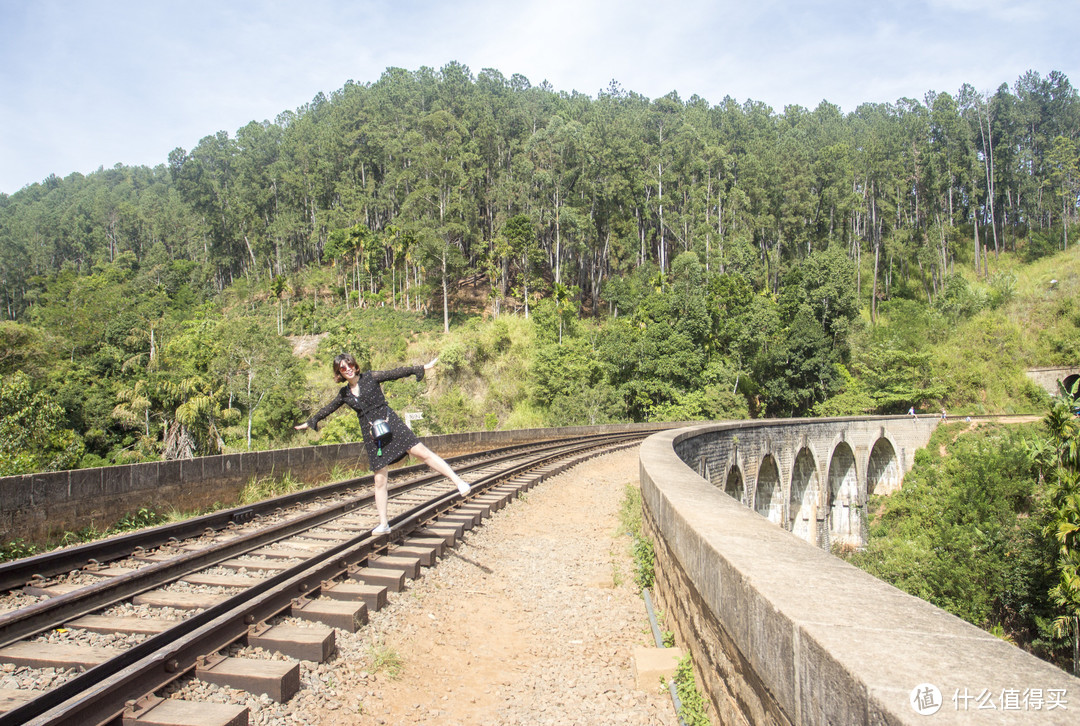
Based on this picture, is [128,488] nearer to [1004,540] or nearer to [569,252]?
[1004,540]

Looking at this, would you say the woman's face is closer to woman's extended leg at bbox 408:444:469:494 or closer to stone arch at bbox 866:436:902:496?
woman's extended leg at bbox 408:444:469:494

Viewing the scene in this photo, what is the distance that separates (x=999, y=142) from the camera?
72.2m

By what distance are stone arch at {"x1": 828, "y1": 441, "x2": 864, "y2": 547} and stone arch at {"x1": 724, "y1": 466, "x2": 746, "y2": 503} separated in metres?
14.8

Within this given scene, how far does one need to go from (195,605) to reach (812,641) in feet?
13.7

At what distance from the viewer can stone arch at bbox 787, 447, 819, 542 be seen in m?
29.3

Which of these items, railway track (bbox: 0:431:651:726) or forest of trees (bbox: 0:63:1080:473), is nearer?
railway track (bbox: 0:431:651:726)

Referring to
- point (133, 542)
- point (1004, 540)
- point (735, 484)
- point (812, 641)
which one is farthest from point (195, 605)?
point (1004, 540)

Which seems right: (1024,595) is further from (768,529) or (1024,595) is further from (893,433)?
(768,529)

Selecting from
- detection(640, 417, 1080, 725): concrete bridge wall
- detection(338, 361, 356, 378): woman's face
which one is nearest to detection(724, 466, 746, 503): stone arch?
detection(338, 361, 356, 378): woman's face

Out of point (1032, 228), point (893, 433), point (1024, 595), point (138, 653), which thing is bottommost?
point (1024, 595)

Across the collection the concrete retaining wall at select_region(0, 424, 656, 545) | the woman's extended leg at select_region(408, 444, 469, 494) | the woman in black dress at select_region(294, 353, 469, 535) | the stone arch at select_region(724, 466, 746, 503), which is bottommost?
the stone arch at select_region(724, 466, 746, 503)

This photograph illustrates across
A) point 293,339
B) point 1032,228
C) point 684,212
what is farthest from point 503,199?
point 1032,228

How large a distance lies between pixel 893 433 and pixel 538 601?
35290 mm

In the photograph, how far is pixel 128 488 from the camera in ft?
25.1
